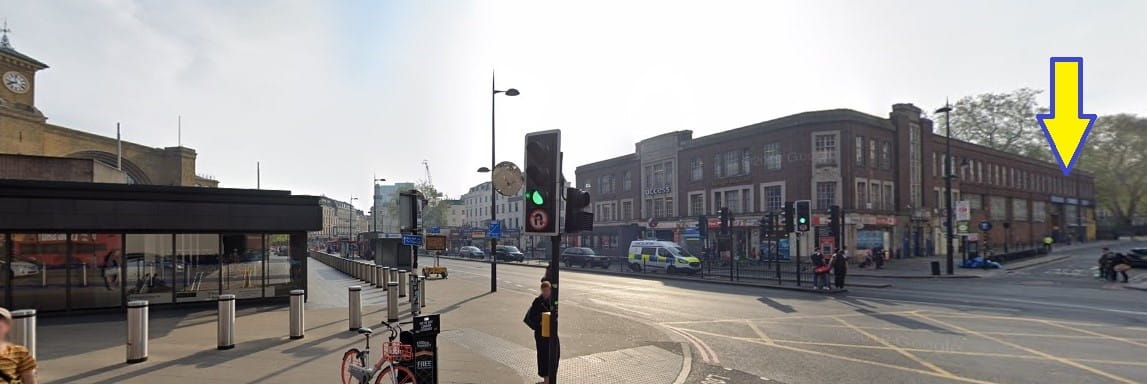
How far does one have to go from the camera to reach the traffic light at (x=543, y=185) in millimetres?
6438

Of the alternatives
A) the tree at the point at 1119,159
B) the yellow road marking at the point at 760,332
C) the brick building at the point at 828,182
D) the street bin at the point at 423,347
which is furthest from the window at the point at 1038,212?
the street bin at the point at 423,347

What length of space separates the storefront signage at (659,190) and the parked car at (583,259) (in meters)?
15.4

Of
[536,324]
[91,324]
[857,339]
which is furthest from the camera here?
[91,324]

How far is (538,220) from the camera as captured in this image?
6.47 metres

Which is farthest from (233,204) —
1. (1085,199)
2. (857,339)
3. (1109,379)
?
(1085,199)

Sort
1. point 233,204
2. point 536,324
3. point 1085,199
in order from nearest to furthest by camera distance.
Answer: point 536,324 < point 233,204 < point 1085,199

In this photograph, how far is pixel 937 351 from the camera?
33.4ft

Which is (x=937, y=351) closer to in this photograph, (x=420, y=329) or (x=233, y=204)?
(x=420, y=329)

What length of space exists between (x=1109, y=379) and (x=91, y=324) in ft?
61.9

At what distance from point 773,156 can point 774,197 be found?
10.1 feet

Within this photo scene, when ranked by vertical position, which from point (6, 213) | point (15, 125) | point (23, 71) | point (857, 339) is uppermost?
point (23, 71)

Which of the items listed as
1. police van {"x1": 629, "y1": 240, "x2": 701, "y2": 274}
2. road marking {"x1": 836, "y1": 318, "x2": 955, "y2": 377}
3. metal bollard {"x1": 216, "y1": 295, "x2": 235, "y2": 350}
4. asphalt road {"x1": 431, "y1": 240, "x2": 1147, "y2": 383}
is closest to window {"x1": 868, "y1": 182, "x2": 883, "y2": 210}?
police van {"x1": 629, "y1": 240, "x2": 701, "y2": 274}

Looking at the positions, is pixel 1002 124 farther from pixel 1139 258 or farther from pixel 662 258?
pixel 662 258

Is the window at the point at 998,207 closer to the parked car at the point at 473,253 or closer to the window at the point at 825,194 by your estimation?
the window at the point at 825,194
